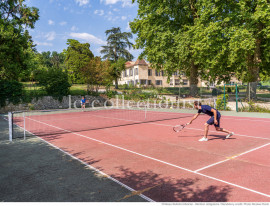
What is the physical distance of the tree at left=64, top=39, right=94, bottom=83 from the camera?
176ft

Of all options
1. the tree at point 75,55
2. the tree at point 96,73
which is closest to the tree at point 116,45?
the tree at point 75,55

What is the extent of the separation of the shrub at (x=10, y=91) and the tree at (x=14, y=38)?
153cm

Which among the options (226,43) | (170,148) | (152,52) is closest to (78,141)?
(170,148)

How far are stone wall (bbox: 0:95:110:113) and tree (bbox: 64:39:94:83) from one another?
22.4 m

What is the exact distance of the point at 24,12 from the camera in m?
29.5

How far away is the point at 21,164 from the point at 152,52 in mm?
26172

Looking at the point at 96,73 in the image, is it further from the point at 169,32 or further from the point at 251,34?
the point at 251,34

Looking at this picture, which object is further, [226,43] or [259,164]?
[226,43]

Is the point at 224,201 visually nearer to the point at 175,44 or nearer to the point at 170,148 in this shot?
the point at 170,148

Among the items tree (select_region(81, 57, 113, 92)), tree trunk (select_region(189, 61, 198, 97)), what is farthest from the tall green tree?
tree (select_region(81, 57, 113, 92))

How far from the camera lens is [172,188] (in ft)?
15.0

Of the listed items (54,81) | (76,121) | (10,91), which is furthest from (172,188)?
(54,81)

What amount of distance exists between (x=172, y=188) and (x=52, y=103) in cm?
2761

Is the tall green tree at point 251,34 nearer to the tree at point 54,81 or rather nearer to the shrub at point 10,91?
the tree at point 54,81
